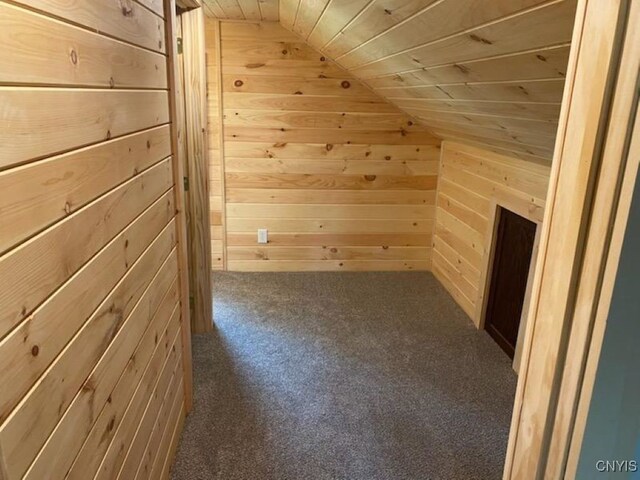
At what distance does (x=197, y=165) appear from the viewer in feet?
8.35

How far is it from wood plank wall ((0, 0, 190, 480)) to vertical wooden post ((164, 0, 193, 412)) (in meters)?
0.07

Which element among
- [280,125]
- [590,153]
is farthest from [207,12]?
[590,153]

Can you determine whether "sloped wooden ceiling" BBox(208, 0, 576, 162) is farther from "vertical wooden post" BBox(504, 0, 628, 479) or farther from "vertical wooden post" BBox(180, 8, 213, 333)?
"vertical wooden post" BBox(180, 8, 213, 333)

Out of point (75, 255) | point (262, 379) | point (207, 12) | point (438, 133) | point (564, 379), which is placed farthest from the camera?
point (438, 133)

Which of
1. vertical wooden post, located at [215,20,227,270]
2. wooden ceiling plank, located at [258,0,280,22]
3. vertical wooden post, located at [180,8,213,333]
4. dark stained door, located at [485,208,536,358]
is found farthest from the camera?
vertical wooden post, located at [215,20,227,270]

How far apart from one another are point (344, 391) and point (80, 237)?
1669 millimetres

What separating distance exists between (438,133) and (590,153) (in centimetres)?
298

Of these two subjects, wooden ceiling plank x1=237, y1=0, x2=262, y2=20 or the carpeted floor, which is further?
wooden ceiling plank x1=237, y1=0, x2=262, y2=20

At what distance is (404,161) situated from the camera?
12.1 ft

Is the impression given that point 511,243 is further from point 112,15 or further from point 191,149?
point 112,15

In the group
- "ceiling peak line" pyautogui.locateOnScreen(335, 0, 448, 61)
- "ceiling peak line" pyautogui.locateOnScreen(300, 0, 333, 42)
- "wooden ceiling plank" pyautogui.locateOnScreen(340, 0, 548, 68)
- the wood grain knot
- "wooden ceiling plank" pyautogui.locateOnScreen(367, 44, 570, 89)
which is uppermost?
"ceiling peak line" pyautogui.locateOnScreen(300, 0, 333, 42)

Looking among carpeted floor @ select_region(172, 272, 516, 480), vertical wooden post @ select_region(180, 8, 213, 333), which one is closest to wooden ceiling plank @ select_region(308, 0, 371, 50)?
vertical wooden post @ select_region(180, 8, 213, 333)

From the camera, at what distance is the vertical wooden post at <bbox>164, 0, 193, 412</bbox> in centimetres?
163

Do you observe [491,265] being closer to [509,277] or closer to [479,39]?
[509,277]
